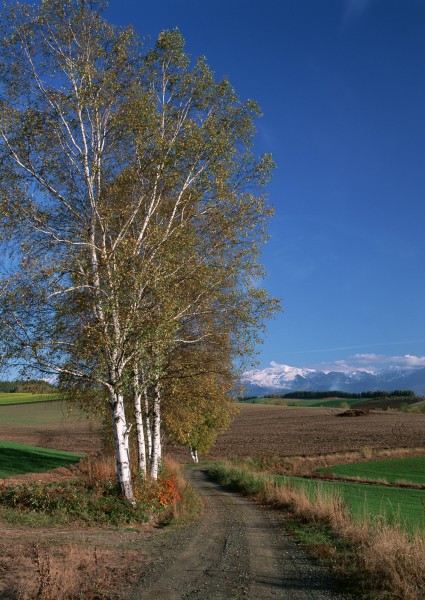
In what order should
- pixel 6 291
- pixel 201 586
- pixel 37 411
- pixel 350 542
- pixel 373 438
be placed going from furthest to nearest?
pixel 37 411, pixel 373 438, pixel 6 291, pixel 350 542, pixel 201 586

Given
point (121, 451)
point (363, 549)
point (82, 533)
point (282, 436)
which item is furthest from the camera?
point (282, 436)

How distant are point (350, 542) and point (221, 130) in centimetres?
1467

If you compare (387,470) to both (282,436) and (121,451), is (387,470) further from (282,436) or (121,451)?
(121,451)

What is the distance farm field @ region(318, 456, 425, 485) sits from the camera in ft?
133

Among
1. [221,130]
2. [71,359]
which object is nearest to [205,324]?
[71,359]

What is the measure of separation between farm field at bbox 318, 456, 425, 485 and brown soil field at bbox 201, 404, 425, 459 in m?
11.2

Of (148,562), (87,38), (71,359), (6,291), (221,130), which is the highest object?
(87,38)

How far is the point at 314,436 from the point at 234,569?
66.8 metres

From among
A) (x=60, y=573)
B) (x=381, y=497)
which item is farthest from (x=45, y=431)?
(x=60, y=573)

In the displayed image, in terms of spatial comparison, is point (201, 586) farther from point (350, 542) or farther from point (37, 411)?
point (37, 411)

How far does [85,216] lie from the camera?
19.9 meters

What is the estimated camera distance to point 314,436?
74.9m

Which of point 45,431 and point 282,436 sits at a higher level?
point 45,431

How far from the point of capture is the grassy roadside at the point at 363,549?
9164 millimetres
